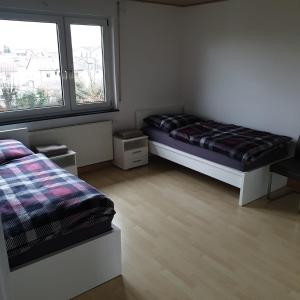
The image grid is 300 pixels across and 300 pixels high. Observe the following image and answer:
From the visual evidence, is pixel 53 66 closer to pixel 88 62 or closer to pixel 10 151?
pixel 88 62

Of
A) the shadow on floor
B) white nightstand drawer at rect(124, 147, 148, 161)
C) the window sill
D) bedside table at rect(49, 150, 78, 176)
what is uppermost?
the window sill

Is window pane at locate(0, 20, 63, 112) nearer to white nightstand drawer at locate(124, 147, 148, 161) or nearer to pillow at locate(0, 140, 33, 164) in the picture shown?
pillow at locate(0, 140, 33, 164)

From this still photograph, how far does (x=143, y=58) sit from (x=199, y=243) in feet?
8.99

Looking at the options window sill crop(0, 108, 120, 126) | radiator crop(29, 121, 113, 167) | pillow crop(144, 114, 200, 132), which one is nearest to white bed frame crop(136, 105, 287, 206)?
pillow crop(144, 114, 200, 132)

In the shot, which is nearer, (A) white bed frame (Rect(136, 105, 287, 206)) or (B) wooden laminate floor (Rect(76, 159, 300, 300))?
(B) wooden laminate floor (Rect(76, 159, 300, 300))

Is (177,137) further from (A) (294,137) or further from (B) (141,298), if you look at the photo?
(B) (141,298)

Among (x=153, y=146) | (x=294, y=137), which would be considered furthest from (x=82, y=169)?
(x=294, y=137)

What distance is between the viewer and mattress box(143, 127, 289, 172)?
306 cm

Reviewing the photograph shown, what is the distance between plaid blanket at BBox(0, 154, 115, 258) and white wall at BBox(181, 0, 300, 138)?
8.24 feet

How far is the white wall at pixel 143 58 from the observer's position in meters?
3.90

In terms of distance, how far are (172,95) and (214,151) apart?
1.71 m

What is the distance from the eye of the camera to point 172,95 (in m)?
4.73

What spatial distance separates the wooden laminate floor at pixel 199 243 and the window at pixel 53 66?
1.14 meters

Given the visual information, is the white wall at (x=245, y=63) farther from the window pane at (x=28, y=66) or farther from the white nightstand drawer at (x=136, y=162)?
the window pane at (x=28, y=66)
